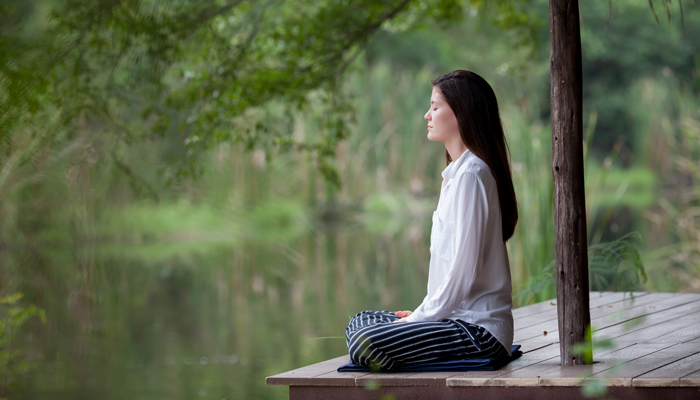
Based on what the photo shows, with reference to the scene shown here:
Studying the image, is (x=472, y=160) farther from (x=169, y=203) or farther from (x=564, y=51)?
(x=169, y=203)

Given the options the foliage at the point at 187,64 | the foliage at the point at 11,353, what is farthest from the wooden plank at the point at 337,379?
the foliage at the point at 11,353

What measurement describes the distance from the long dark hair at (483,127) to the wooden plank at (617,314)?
637mm

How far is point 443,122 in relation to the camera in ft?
7.60

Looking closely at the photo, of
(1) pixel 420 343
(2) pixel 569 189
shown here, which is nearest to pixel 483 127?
(2) pixel 569 189

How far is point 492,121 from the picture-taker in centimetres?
229

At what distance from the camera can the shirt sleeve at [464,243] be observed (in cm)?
213

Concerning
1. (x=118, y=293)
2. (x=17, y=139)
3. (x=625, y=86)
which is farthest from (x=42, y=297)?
(x=625, y=86)

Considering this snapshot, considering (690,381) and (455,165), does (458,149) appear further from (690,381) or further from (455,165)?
(690,381)

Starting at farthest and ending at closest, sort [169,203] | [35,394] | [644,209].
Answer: [644,209] < [169,203] < [35,394]

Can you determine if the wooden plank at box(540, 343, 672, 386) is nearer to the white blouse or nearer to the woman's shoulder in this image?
the white blouse

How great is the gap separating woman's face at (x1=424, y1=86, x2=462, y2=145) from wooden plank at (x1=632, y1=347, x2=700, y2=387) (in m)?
0.81

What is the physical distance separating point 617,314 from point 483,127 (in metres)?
1.31

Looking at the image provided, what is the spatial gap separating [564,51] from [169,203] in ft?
32.1

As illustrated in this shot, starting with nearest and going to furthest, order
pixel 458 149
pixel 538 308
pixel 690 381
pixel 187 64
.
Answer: pixel 690 381 < pixel 458 149 < pixel 538 308 < pixel 187 64
